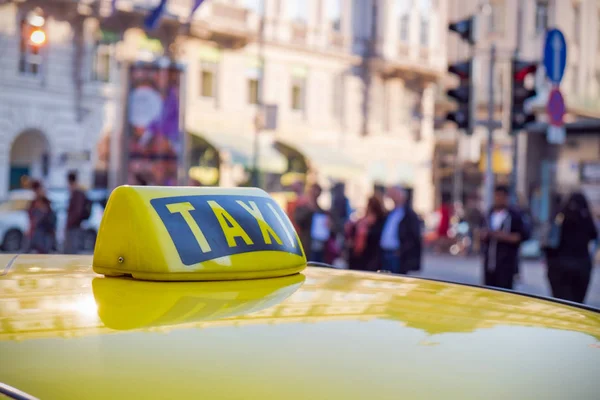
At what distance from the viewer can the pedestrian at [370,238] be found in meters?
11.4

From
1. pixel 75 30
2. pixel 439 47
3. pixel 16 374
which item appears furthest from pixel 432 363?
pixel 439 47

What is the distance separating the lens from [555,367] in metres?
1.70

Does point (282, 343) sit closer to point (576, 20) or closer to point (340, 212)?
point (340, 212)

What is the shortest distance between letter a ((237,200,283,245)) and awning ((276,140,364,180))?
1268 inches

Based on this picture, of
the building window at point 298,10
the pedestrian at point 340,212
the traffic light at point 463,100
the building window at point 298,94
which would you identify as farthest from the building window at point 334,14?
the traffic light at point 463,100

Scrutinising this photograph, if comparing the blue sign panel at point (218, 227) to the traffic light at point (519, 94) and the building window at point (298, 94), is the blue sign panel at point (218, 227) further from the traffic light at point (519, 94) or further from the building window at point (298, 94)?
the building window at point (298, 94)

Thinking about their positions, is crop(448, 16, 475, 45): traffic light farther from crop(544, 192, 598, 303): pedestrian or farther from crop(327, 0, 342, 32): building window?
crop(327, 0, 342, 32): building window

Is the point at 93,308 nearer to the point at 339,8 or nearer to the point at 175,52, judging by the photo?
the point at 175,52

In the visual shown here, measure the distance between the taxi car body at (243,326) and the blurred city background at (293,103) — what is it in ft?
36.8

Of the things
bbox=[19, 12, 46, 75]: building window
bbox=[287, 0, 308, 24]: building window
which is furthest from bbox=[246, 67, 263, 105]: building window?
bbox=[19, 12, 46, 75]: building window

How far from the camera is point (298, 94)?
1431 inches

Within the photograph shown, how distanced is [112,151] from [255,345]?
28406mm

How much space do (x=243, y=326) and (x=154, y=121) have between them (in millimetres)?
13289

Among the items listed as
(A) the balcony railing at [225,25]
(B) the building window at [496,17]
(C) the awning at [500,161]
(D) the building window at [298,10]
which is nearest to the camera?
(A) the balcony railing at [225,25]
